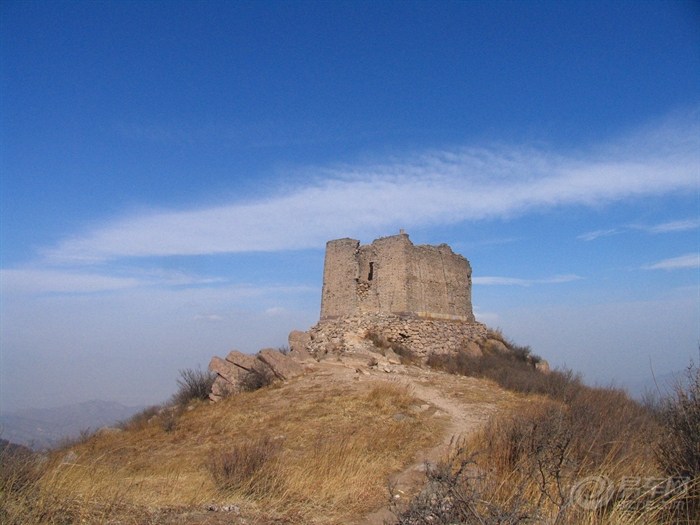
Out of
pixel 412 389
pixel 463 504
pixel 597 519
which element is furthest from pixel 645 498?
pixel 412 389

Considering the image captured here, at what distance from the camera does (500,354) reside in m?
22.2

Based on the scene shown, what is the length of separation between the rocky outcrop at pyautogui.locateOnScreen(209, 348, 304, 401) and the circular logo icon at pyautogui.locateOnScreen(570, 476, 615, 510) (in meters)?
11.8

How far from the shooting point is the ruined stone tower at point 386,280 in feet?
67.6

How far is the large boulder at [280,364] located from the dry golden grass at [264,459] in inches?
27.1

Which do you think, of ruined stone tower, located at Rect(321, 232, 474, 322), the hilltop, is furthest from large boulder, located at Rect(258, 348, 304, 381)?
ruined stone tower, located at Rect(321, 232, 474, 322)

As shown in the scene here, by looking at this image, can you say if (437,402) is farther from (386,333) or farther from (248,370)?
(386,333)

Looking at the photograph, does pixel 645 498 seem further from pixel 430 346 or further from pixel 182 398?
pixel 430 346

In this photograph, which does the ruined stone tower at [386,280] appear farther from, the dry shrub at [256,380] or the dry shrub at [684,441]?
the dry shrub at [684,441]

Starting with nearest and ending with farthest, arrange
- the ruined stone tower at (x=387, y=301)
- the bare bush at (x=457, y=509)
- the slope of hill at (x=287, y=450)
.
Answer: the bare bush at (x=457, y=509), the slope of hill at (x=287, y=450), the ruined stone tower at (x=387, y=301)

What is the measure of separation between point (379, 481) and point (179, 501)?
8.00 feet

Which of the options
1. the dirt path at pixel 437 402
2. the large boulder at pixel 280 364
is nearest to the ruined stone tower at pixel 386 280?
the dirt path at pixel 437 402

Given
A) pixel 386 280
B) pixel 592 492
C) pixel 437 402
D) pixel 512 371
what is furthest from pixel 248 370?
pixel 592 492

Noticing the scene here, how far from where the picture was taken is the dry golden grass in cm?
487

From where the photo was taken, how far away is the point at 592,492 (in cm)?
418
